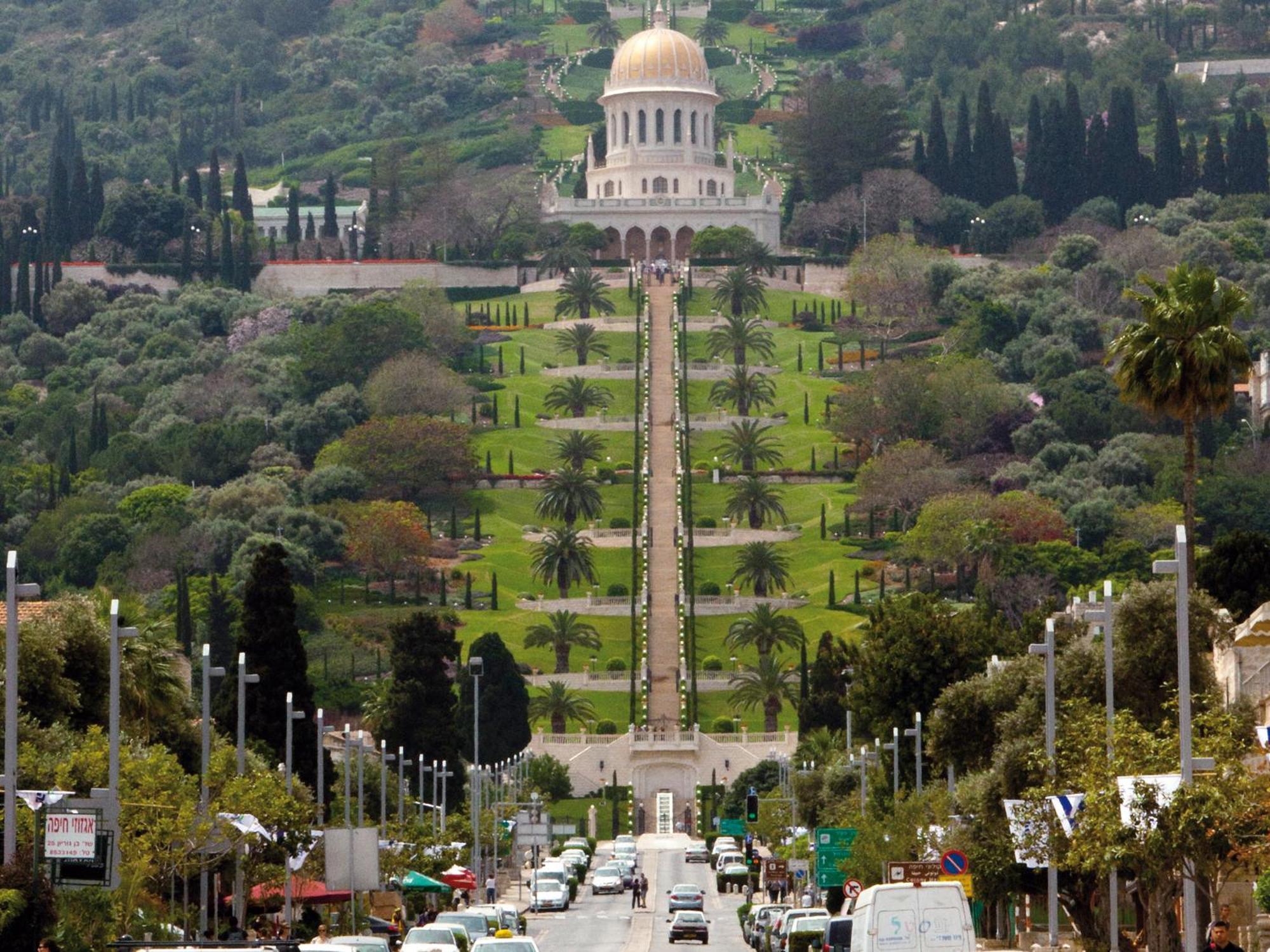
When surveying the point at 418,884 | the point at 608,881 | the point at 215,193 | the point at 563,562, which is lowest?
the point at 608,881

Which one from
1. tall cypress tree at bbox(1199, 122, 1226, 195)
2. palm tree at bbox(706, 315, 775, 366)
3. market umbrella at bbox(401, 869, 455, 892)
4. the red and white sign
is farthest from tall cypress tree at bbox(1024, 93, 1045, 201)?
the red and white sign

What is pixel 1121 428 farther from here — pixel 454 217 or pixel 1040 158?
pixel 454 217

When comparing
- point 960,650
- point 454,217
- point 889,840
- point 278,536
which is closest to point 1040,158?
point 454,217

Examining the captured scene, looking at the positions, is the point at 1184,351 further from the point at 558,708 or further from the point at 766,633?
the point at 766,633

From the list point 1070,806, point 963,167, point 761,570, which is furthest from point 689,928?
point 963,167

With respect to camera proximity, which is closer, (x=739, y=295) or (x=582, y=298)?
(x=582, y=298)
